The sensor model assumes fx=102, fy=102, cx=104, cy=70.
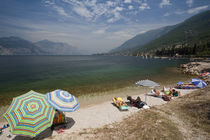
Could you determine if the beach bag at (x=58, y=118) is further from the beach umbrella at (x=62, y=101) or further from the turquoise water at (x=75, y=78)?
the turquoise water at (x=75, y=78)

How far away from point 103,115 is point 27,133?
261 inches

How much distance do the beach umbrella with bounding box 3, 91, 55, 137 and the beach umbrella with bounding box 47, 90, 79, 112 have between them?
0.63 metres

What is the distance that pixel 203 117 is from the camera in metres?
7.73

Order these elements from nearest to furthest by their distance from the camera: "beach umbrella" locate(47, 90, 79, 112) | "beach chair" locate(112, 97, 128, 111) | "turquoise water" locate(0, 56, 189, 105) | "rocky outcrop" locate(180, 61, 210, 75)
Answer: "beach umbrella" locate(47, 90, 79, 112) < "beach chair" locate(112, 97, 128, 111) < "turquoise water" locate(0, 56, 189, 105) < "rocky outcrop" locate(180, 61, 210, 75)

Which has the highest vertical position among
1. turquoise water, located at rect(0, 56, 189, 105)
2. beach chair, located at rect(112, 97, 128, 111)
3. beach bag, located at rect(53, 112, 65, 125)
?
beach bag, located at rect(53, 112, 65, 125)

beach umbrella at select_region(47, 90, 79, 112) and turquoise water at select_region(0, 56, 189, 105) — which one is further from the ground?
beach umbrella at select_region(47, 90, 79, 112)


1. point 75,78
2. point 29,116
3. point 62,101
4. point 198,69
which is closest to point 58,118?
point 62,101

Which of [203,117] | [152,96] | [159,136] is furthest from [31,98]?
[152,96]

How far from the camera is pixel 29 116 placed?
6.15 m

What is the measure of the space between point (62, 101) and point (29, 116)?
2169 mm

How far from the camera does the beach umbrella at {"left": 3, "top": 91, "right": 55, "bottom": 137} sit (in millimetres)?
6008

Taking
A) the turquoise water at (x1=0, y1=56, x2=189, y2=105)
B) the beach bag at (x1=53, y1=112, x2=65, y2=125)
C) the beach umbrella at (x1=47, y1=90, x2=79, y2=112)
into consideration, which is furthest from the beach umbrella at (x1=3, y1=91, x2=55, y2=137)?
the turquoise water at (x1=0, y1=56, x2=189, y2=105)

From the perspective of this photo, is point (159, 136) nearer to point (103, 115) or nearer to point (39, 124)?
point (103, 115)

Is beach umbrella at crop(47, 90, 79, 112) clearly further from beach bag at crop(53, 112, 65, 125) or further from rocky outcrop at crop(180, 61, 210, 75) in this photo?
rocky outcrop at crop(180, 61, 210, 75)
